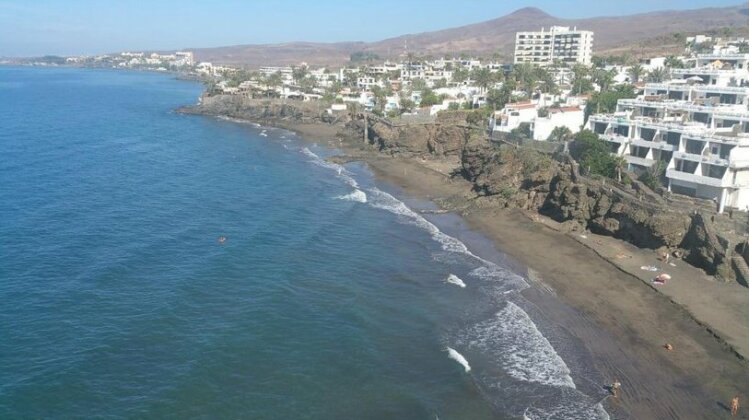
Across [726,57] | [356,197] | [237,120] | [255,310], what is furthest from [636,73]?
[255,310]

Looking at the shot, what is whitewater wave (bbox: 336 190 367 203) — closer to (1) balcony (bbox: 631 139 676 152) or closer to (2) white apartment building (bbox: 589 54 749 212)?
(2) white apartment building (bbox: 589 54 749 212)

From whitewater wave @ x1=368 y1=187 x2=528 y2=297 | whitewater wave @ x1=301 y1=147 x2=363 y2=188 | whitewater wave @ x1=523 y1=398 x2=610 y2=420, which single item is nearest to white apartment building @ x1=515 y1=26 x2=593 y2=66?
whitewater wave @ x1=301 y1=147 x2=363 y2=188

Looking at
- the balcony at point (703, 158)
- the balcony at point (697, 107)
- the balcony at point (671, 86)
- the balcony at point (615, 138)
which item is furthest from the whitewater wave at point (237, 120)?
the balcony at point (703, 158)

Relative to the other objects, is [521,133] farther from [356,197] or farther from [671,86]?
[356,197]

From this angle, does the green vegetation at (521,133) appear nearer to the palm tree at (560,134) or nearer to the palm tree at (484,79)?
the palm tree at (560,134)

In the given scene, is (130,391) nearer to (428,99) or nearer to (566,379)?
(566,379)

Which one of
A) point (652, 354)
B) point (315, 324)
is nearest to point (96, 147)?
point (315, 324)
